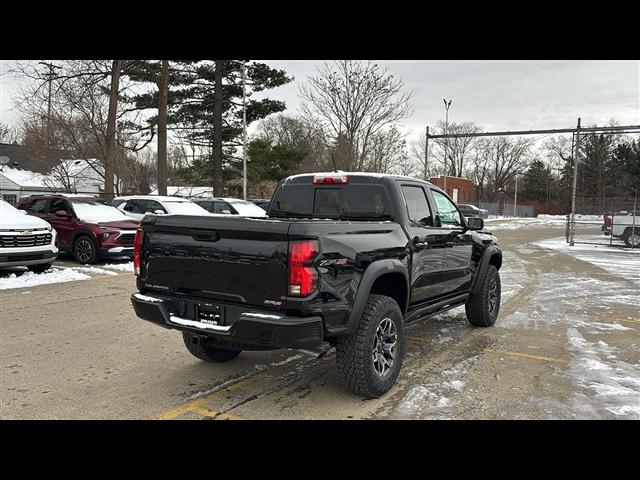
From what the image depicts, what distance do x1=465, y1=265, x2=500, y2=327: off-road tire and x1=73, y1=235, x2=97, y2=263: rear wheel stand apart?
8.89m

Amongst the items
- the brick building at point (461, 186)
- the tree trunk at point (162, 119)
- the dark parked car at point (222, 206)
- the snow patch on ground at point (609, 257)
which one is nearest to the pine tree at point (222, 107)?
Answer: the tree trunk at point (162, 119)

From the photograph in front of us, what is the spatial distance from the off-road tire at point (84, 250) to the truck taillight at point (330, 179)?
8229mm

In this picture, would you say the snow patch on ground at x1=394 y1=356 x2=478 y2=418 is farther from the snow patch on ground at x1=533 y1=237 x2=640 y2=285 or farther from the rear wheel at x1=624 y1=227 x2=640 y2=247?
the rear wheel at x1=624 y1=227 x2=640 y2=247

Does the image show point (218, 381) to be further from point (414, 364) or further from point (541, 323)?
point (541, 323)

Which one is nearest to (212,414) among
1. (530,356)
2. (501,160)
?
(530,356)

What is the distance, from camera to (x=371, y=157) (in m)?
29.0

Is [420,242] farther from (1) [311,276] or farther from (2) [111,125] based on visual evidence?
(2) [111,125]

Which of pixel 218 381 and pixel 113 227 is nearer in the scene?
pixel 218 381

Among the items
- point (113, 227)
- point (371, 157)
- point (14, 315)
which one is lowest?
point (14, 315)

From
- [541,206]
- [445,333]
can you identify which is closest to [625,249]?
[445,333]

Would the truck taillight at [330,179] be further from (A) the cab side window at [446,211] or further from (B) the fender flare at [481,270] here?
(B) the fender flare at [481,270]

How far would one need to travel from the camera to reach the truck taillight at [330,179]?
5066 millimetres
